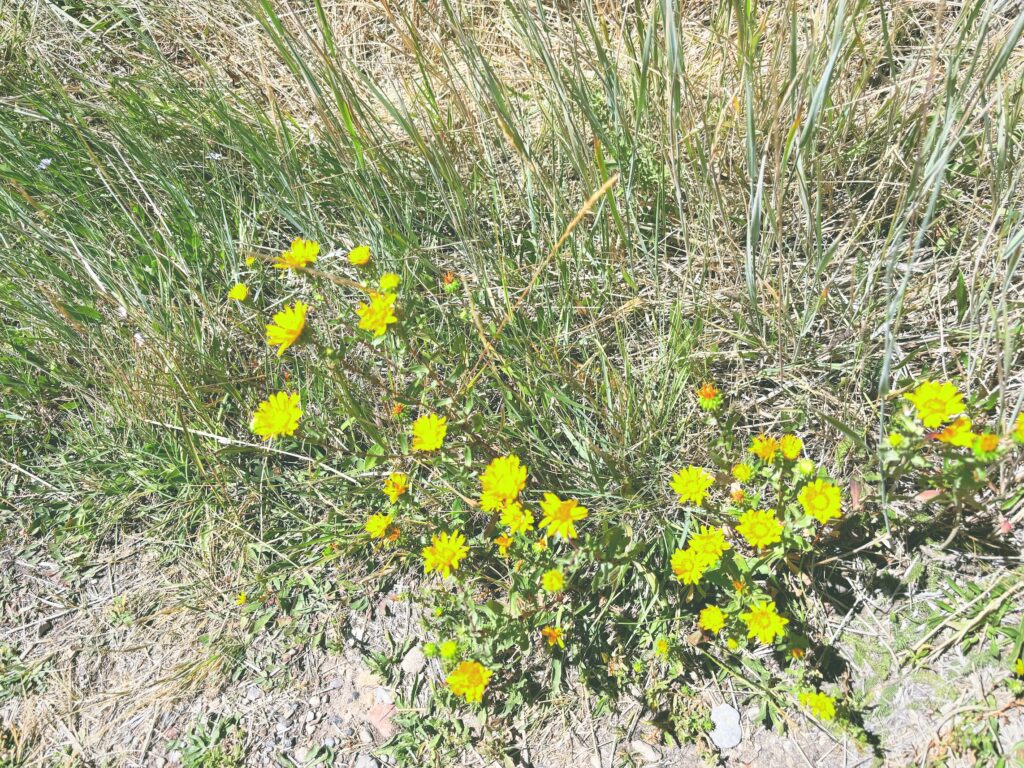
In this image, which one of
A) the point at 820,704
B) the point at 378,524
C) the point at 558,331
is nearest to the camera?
the point at 820,704

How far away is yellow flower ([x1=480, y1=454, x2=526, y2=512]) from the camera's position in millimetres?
1462

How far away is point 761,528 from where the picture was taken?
1425 mm

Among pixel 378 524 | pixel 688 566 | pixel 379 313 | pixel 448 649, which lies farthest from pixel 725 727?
pixel 379 313

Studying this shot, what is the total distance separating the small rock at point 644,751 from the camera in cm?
153

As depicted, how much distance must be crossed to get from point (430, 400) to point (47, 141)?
1.88 metres

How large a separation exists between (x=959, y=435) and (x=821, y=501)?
0.26m

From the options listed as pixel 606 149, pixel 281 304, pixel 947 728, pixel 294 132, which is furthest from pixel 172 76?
pixel 947 728

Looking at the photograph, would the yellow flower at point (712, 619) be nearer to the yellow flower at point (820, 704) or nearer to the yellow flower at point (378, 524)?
the yellow flower at point (820, 704)

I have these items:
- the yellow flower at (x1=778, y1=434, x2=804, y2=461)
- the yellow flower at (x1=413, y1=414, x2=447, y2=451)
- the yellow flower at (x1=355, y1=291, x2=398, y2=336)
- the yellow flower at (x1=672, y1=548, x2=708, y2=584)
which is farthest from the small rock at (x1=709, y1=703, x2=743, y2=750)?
the yellow flower at (x1=355, y1=291, x2=398, y2=336)

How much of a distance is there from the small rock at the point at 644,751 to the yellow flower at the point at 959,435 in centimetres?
85

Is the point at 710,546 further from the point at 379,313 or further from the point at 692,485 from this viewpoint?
the point at 379,313

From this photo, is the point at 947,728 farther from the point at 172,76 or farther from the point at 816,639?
the point at 172,76

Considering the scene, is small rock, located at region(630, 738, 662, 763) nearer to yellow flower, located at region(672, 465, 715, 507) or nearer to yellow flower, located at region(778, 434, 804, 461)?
yellow flower, located at region(672, 465, 715, 507)

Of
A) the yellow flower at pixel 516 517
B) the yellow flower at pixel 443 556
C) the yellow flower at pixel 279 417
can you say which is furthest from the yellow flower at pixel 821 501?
the yellow flower at pixel 279 417
